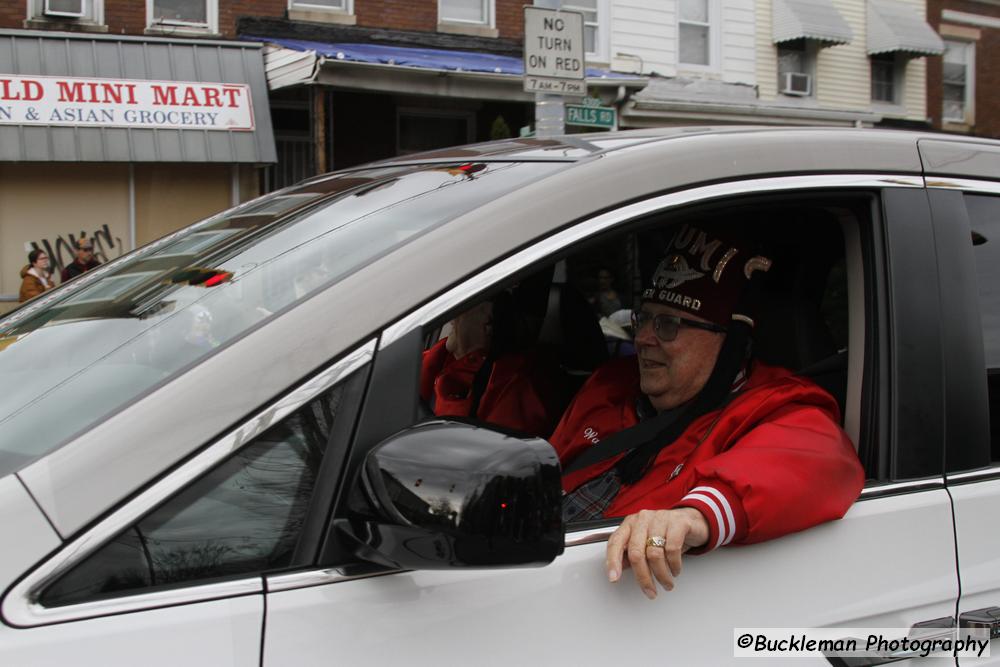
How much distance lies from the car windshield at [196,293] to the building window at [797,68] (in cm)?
1710

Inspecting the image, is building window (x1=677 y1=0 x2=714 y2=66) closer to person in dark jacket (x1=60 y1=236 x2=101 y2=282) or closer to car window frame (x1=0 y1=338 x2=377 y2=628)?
person in dark jacket (x1=60 y1=236 x2=101 y2=282)

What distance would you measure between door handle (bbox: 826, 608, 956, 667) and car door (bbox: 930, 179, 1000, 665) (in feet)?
0.16

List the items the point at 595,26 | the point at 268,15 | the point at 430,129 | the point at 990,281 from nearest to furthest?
the point at 990,281 → the point at 268,15 → the point at 430,129 → the point at 595,26

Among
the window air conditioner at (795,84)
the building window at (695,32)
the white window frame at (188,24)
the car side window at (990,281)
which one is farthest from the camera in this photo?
the window air conditioner at (795,84)

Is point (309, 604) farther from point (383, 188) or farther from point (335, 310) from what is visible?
point (383, 188)

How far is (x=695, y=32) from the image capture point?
683 inches

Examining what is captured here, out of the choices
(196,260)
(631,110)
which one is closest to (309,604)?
(196,260)

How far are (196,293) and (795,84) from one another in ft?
58.3

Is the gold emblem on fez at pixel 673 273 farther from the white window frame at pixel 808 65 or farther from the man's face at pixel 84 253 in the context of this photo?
the white window frame at pixel 808 65

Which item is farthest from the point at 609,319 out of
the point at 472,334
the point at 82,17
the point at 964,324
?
the point at 82,17

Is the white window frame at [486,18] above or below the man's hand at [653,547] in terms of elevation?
above

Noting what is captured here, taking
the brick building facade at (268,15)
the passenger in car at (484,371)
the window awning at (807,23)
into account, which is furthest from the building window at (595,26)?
the passenger in car at (484,371)

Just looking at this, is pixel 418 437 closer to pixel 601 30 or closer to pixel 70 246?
pixel 70 246

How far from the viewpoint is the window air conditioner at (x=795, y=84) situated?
18.0 meters
